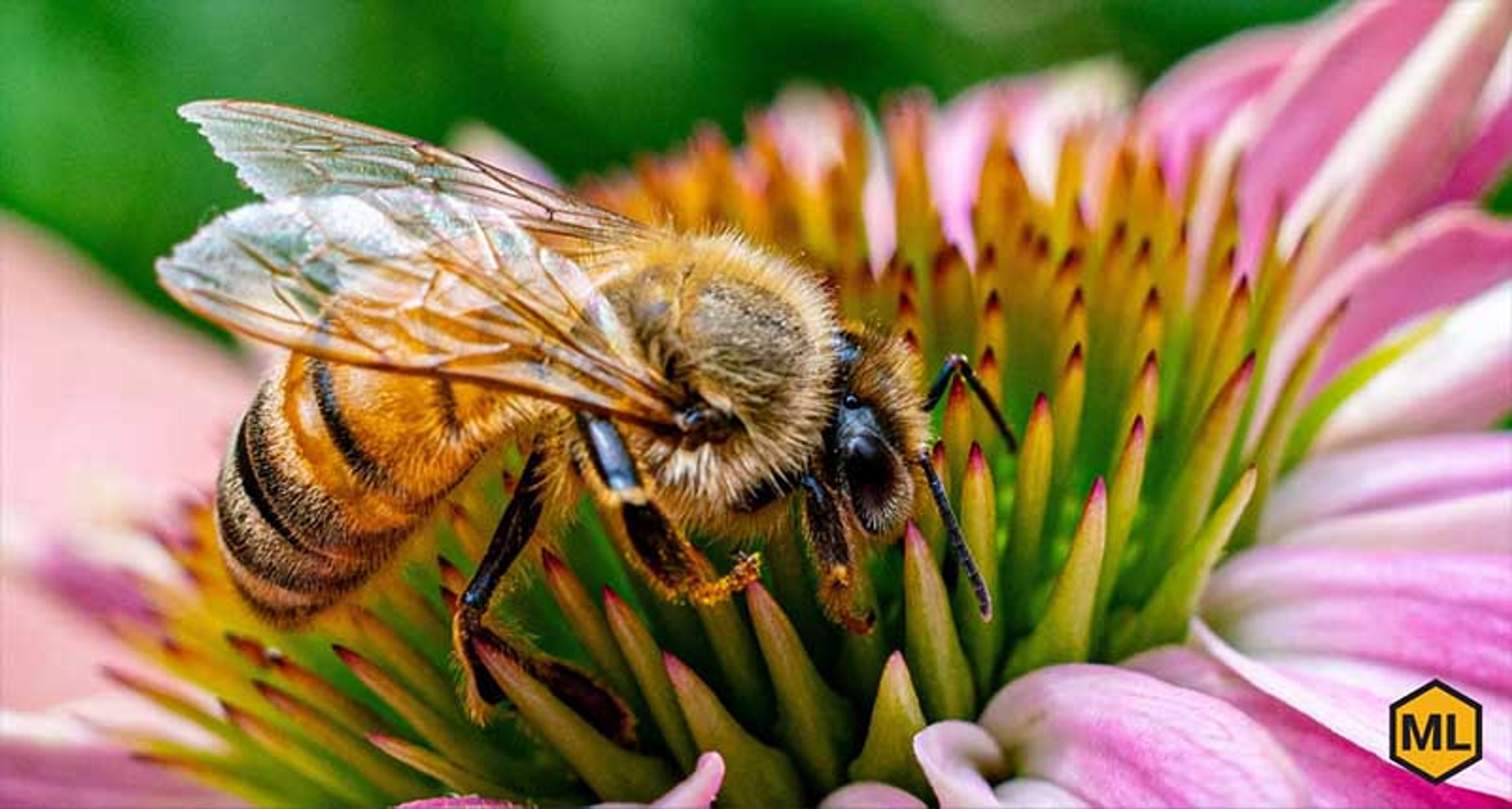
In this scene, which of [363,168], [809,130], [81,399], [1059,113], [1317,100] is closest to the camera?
[363,168]

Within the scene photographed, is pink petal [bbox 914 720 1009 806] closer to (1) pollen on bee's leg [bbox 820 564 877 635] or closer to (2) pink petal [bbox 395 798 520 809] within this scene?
(1) pollen on bee's leg [bbox 820 564 877 635]

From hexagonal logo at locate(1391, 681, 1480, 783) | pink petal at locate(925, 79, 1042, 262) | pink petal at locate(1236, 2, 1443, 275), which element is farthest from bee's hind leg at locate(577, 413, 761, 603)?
pink petal at locate(1236, 2, 1443, 275)

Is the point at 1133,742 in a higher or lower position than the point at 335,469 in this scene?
lower

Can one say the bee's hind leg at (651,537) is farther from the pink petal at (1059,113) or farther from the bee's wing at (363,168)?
the pink petal at (1059,113)

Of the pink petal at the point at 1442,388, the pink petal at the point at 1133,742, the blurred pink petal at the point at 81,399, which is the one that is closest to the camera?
the pink petal at the point at 1133,742

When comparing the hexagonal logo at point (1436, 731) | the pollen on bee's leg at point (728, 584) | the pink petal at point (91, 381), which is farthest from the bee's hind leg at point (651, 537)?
the pink petal at point (91, 381)

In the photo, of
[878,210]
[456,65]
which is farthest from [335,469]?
[456,65]

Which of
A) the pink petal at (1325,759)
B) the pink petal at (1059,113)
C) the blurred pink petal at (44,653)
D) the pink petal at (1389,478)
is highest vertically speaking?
the pink petal at (1059,113)

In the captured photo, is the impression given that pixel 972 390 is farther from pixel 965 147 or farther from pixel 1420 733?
pixel 965 147
